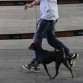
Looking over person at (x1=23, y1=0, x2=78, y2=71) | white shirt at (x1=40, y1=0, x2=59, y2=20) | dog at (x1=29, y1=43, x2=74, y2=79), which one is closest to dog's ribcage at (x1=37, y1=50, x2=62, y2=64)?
dog at (x1=29, y1=43, x2=74, y2=79)

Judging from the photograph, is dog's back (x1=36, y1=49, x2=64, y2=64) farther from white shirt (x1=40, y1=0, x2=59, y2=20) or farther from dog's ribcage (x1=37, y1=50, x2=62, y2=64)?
white shirt (x1=40, y1=0, x2=59, y2=20)

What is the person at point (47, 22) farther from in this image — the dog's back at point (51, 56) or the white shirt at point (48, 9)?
the dog's back at point (51, 56)

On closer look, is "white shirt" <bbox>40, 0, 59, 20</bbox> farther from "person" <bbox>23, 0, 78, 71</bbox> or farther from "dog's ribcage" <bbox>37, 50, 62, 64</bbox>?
"dog's ribcage" <bbox>37, 50, 62, 64</bbox>

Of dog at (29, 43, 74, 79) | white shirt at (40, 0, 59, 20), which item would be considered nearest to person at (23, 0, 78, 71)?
white shirt at (40, 0, 59, 20)

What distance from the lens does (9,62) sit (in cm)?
981

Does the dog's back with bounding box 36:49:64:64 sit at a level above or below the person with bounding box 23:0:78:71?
below

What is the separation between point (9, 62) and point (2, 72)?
0.83 meters

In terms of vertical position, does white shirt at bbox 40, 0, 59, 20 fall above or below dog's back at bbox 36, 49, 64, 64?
above

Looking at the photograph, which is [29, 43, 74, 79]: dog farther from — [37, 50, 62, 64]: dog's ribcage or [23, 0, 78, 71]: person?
[23, 0, 78, 71]: person

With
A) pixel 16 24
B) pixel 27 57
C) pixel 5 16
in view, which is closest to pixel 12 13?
pixel 5 16

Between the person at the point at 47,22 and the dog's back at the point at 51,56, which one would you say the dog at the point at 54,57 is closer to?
the dog's back at the point at 51,56

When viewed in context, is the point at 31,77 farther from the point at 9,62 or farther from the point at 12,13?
the point at 12,13

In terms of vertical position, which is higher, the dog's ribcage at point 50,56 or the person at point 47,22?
the person at point 47,22

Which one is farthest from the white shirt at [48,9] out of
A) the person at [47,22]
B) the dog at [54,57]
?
the dog at [54,57]
